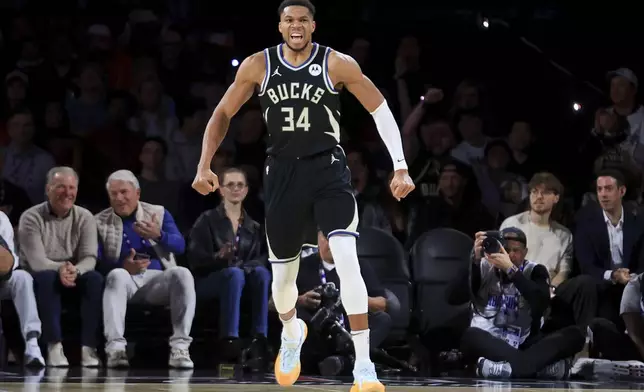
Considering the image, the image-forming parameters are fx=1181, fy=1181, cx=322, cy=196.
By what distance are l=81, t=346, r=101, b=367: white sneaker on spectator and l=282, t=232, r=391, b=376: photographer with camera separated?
5.21 feet

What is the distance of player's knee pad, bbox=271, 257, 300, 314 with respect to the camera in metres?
6.60

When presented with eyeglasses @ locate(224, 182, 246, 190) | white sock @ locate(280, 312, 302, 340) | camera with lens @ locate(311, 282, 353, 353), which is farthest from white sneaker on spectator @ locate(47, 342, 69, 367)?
white sock @ locate(280, 312, 302, 340)

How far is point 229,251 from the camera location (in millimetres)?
9422

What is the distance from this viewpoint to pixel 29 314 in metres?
8.89

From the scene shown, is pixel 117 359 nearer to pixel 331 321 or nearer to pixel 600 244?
pixel 331 321

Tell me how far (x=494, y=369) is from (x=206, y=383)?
226 centimetres

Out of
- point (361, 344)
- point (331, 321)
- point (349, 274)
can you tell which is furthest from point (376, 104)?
point (331, 321)

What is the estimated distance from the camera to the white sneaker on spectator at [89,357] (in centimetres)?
895

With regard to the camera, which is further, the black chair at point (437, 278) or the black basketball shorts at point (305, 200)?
the black chair at point (437, 278)

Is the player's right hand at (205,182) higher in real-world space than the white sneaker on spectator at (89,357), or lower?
higher

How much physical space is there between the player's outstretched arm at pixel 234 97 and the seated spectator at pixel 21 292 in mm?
2822

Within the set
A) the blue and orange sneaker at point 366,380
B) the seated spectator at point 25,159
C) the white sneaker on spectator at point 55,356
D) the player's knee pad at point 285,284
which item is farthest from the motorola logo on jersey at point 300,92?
the seated spectator at point 25,159

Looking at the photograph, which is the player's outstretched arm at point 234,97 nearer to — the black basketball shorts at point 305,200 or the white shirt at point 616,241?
the black basketball shorts at point 305,200

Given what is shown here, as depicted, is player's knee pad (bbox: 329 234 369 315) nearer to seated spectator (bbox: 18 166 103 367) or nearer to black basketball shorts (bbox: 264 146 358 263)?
black basketball shorts (bbox: 264 146 358 263)
